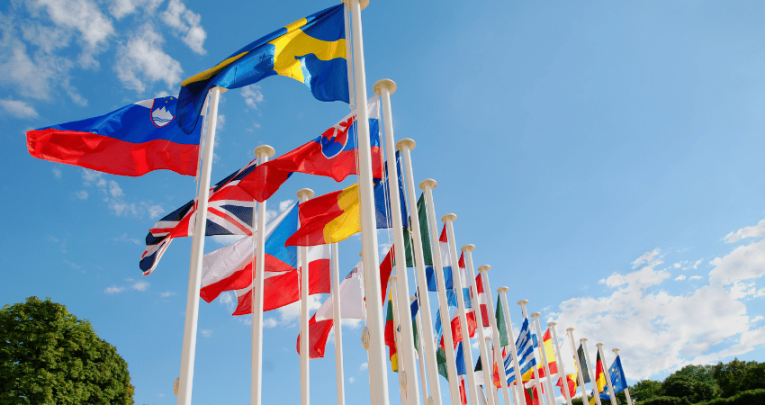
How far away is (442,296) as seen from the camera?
14102mm

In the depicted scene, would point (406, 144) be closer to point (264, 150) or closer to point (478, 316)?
point (264, 150)

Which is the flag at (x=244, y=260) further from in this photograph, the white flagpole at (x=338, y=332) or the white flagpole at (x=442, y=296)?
the white flagpole at (x=442, y=296)

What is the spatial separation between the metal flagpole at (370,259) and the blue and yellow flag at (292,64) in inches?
30.1

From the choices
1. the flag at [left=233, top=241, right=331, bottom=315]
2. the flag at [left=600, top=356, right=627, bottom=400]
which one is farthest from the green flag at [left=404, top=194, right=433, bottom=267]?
the flag at [left=600, top=356, right=627, bottom=400]

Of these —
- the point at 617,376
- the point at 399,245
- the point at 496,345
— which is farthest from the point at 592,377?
the point at 399,245

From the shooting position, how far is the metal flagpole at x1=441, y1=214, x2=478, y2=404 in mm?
14180

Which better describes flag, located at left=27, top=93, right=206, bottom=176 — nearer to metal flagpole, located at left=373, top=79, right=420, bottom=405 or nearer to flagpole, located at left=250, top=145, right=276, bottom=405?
flagpole, located at left=250, top=145, right=276, bottom=405

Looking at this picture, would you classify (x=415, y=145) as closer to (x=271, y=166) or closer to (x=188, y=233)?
(x=271, y=166)

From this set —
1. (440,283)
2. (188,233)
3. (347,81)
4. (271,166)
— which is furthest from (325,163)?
(440,283)

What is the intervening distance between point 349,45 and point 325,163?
9.13 feet

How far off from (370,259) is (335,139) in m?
4.90

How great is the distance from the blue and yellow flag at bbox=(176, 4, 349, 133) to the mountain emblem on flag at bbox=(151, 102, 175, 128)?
1805 mm

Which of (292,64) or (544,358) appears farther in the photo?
(544,358)

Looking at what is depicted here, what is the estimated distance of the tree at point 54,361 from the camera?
2191 centimetres
